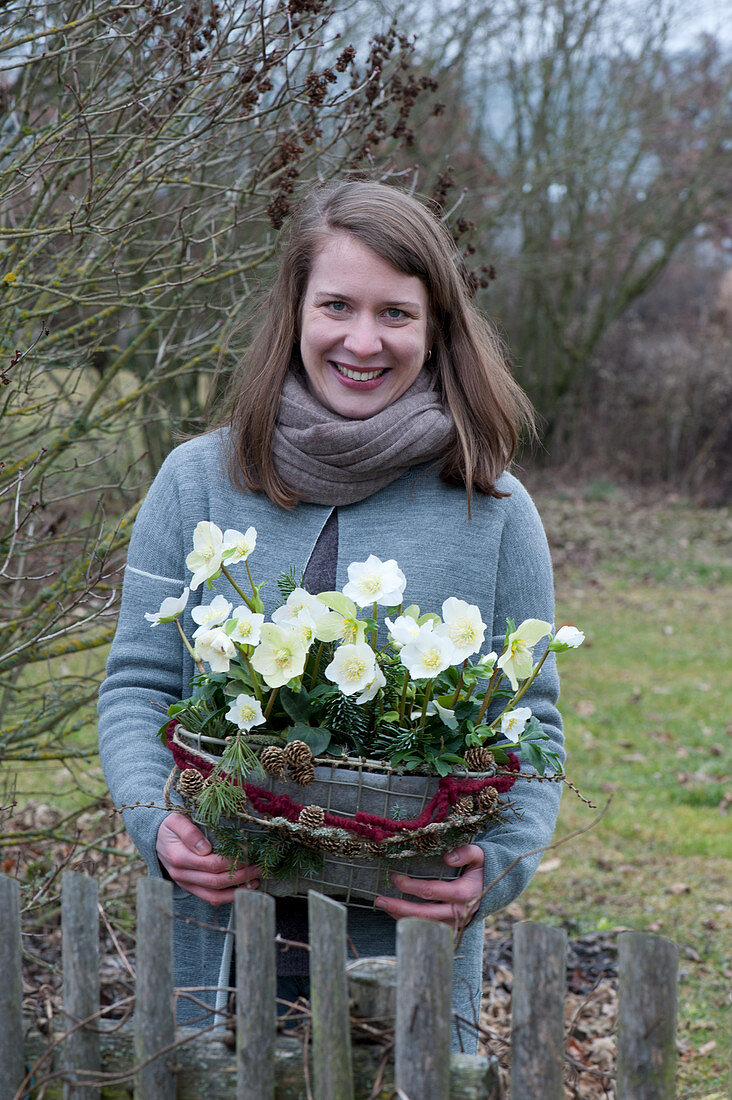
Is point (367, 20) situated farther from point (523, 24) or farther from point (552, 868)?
point (552, 868)

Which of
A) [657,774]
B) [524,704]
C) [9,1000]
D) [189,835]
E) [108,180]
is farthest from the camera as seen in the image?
[657,774]

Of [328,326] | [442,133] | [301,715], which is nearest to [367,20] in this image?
[442,133]

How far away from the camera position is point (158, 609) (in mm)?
2057

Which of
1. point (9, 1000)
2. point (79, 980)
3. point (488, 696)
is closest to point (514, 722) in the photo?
point (488, 696)

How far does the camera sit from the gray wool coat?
6.41ft

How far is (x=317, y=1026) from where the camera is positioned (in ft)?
4.61

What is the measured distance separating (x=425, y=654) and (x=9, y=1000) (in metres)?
0.79

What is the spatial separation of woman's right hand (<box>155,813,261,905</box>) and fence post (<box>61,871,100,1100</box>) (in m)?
0.24

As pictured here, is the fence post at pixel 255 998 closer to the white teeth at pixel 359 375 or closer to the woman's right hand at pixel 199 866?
the woman's right hand at pixel 199 866

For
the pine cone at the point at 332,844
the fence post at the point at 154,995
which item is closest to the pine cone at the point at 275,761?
the pine cone at the point at 332,844

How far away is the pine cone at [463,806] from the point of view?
5.16ft

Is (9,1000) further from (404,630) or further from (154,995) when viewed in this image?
(404,630)

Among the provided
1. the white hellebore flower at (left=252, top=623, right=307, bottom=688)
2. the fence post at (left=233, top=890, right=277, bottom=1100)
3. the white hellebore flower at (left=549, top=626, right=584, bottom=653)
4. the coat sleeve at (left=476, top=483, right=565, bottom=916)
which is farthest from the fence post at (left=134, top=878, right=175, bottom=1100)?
the white hellebore flower at (left=549, top=626, right=584, bottom=653)

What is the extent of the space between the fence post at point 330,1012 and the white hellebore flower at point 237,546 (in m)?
0.57
